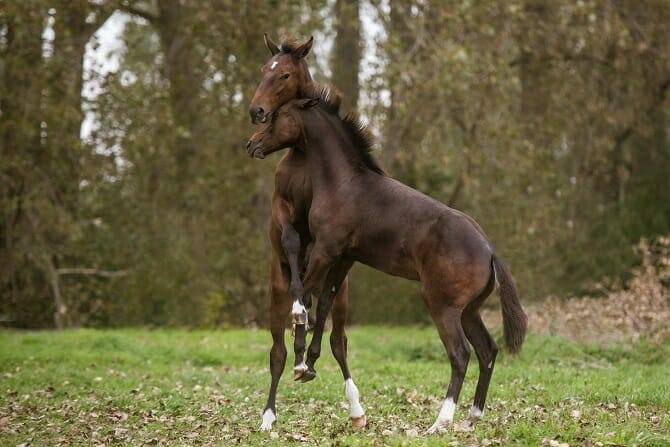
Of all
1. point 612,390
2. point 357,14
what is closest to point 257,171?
point 357,14

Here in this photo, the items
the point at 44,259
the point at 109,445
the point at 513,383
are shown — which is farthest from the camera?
the point at 44,259

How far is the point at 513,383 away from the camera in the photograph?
37.2 ft

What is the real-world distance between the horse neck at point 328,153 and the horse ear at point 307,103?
0.30 feet

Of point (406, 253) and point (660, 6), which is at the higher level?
point (660, 6)

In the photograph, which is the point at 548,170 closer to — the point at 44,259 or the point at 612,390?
the point at 44,259

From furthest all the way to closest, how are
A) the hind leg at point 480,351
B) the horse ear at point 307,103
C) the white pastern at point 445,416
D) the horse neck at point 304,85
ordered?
the horse neck at point 304,85, the horse ear at point 307,103, the hind leg at point 480,351, the white pastern at point 445,416

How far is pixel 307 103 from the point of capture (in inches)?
344

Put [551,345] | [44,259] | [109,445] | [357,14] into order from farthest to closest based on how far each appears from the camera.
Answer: [357,14]
[44,259]
[551,345]
[109,445]

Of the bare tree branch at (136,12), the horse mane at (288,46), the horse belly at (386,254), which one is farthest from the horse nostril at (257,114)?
the bare tree branch at (136,12)

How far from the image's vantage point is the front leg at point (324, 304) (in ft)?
27.4

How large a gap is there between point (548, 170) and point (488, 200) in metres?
1.97

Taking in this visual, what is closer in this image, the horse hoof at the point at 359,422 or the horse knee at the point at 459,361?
the horse knee at the point at 459,361

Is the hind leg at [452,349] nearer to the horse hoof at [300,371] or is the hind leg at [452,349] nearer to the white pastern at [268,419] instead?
the horse hoof at [300,371]

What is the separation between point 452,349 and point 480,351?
0.57 m
